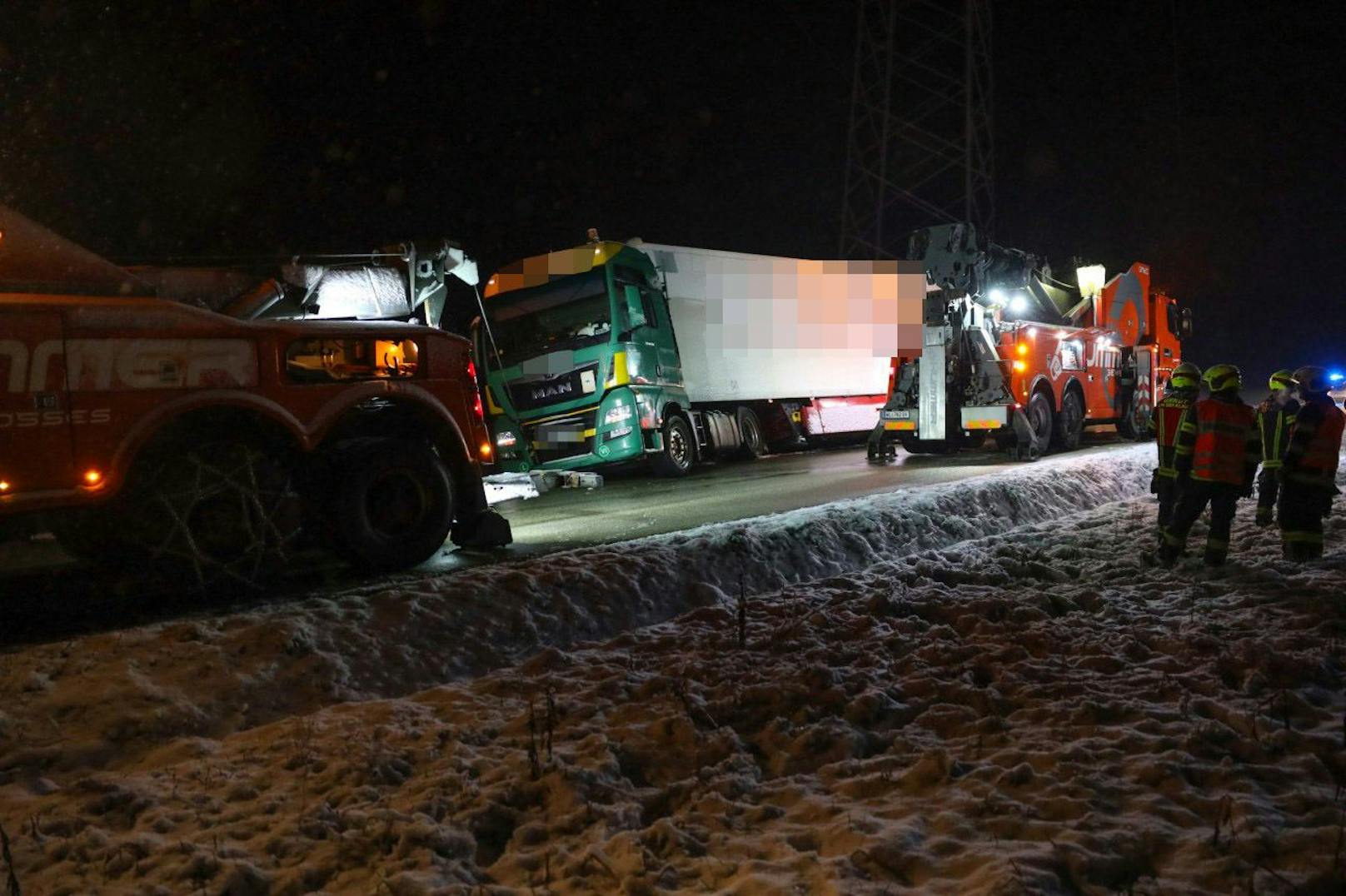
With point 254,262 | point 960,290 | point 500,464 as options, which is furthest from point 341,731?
point 960,290

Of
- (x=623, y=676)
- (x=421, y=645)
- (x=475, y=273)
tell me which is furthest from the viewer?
(x=475, y=273)

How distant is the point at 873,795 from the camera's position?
3533 millimetres

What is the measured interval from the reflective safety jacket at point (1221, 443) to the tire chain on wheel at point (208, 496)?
247 inches

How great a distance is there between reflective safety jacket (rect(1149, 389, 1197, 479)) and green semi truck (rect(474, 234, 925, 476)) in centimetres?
650

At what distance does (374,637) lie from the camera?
17.5ft

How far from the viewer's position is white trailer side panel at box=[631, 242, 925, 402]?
15219mm

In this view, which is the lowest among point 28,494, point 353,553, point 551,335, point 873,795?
point 873,795

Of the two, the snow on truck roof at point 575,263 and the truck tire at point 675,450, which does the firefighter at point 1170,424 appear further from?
the truck tire at point 675,450

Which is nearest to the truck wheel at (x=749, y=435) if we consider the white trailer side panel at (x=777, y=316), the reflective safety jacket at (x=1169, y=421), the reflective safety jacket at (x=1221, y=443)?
the white trailer side panel at (x=777, y=316)

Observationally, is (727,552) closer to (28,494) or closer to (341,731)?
(341,731)

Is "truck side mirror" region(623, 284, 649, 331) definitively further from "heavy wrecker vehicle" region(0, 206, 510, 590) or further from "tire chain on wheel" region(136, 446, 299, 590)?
"tire chain on wheel" region(136, 446, 299, 590)

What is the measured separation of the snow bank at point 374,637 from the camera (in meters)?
4.39

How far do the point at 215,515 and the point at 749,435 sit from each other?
39.2 ft

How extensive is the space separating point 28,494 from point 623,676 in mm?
3591
